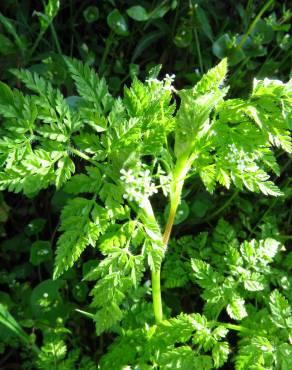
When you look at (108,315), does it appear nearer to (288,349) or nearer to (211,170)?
(211,170)

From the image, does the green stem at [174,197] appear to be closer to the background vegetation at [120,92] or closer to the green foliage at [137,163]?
the green foliage at [137,163]

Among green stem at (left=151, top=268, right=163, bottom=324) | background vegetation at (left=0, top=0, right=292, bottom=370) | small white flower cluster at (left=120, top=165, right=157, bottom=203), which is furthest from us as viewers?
background vegetation at (left=0, top=0, right=292, bottom=370)

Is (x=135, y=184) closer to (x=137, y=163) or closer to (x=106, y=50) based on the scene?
(x=137, y=163)

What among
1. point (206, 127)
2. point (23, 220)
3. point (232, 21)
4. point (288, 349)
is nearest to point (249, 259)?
point (288, 349)

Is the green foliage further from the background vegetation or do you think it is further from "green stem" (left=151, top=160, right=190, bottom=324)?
the background vegetation

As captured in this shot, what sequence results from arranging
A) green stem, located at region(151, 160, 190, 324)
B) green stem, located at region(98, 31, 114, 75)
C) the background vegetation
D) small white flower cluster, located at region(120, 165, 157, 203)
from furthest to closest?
green stem, located at region(98, 31, 114, 75)
the background vegetation
green stem, located at region(151, 160, 190, 324)
small white flower cluster, located at region(120, 165, 157, 203)

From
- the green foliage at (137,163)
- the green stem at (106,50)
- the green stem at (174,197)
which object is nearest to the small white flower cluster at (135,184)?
the green foliage at (137,163)

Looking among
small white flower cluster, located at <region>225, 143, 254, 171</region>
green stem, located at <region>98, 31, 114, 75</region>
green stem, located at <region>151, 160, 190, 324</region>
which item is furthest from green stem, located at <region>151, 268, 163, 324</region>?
green stem, located at <region>98, 31, 114, 75</region>

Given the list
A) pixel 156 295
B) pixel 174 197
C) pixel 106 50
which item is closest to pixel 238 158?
pixel 174 197
